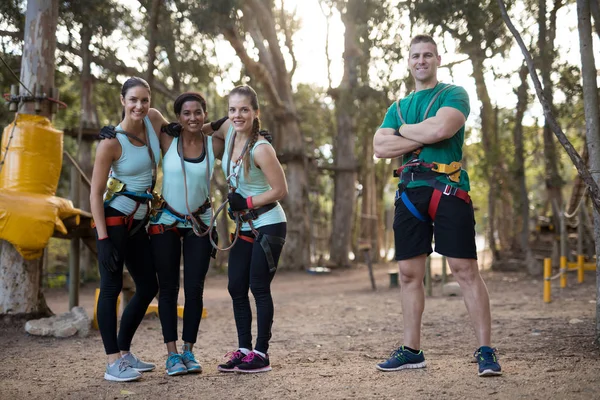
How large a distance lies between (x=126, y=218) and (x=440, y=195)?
1992 mm

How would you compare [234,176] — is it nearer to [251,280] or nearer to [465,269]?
[251,280]

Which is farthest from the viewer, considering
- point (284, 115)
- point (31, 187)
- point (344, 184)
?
point (344, 184)

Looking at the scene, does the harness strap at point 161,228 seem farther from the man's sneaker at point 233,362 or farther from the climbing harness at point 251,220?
the man's sneaker at point 233,362

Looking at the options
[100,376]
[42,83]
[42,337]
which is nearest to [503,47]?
[42,83]

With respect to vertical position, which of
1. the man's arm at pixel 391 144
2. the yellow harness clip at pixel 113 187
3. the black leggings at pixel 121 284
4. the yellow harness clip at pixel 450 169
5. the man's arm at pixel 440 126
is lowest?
the black leggings at pixel 121 284

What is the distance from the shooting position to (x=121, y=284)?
14.8 feet

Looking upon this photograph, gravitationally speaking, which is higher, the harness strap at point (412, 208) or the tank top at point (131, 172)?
the tank top at point (131, 172)

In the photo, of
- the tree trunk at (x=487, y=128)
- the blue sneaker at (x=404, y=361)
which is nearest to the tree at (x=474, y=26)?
Answer: the tree trunk at (x=487, y=128)

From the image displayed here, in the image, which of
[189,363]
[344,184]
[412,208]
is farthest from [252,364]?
[344,184]

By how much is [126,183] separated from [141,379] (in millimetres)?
1265

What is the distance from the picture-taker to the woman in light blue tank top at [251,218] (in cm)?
437

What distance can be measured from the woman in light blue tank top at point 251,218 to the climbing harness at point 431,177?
777mm

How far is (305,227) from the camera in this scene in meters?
19.5

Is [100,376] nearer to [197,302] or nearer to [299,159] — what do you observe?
[197,302]
